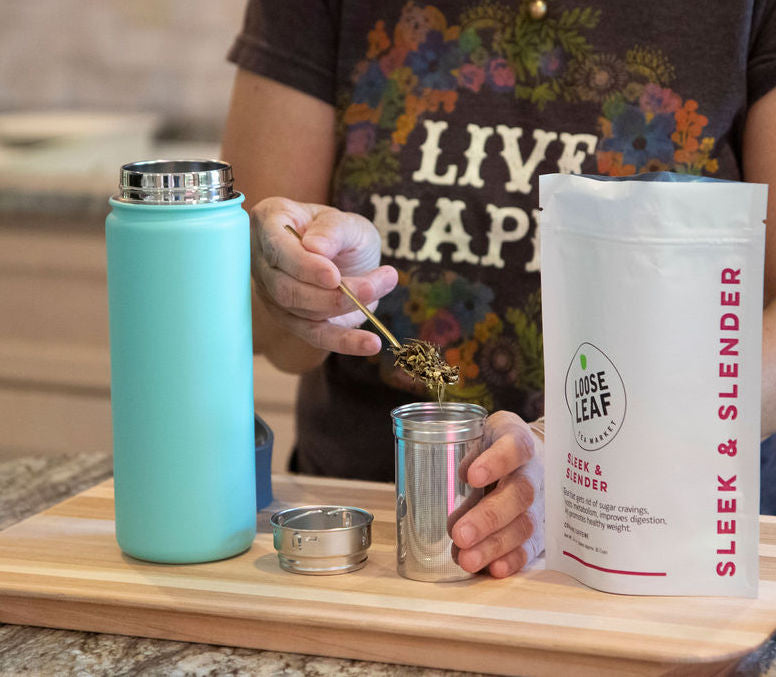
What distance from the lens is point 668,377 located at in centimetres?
71

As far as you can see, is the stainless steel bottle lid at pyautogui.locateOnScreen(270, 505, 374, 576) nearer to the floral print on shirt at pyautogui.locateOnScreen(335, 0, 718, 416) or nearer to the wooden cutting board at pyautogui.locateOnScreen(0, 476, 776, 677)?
the wooden cutting board at pyautogui.locateOnScreen(0, 476, 776, 677)

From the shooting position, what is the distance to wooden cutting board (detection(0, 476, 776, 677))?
69 cm

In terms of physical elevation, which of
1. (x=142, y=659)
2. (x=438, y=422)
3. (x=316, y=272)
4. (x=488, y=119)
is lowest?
(x=142, y=659)

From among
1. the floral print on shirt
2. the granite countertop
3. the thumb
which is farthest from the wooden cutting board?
the floral print on shirt

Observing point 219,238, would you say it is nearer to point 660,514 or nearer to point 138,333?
point 138,333

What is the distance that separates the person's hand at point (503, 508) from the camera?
0.78 m

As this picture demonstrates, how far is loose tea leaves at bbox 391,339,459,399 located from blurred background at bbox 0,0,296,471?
66.7 inches

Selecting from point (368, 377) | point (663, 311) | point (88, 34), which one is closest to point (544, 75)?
point (368, 377)

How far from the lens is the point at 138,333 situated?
78 centimetres

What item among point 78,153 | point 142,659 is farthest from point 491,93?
point 78,153

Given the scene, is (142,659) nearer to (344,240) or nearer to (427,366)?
(427,366)

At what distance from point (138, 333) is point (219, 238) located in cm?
9

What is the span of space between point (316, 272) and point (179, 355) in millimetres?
156

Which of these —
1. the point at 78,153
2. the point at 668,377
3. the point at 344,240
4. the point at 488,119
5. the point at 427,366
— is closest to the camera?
the point at 668,377
